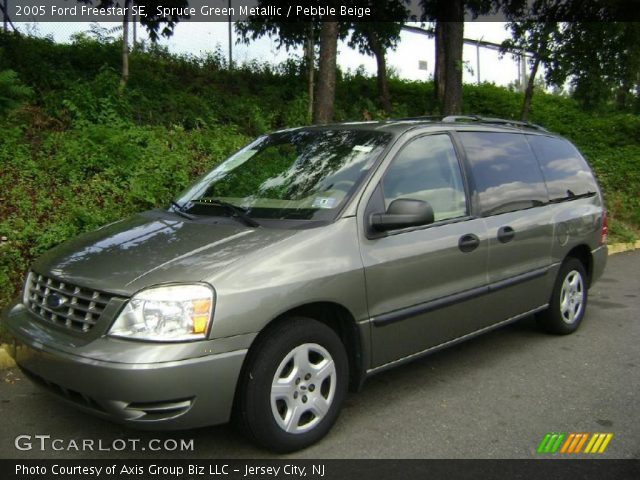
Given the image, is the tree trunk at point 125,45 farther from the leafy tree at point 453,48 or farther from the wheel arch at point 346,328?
the wheel arch at point 346,328

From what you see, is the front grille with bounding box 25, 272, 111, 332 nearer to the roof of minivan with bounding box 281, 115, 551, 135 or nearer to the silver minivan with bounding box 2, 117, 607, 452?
the silver minivan with bounding box 2, 117, 607, 452

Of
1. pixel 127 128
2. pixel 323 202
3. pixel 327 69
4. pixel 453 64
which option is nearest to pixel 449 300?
pixel 323 202

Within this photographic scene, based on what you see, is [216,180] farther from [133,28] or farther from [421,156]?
[133,28]

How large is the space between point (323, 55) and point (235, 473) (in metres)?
7.67

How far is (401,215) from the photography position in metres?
3.59

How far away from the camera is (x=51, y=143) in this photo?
305 inches

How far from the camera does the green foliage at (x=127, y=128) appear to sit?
20.6ft

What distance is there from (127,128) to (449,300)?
6.23 metres

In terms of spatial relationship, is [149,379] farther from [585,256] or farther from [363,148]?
[585,256]

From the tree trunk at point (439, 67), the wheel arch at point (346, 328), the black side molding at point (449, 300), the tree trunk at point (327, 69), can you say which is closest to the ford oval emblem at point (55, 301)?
the wheel arch at point (346, 328)

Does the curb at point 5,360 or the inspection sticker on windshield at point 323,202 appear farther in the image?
the curb at point 5,360

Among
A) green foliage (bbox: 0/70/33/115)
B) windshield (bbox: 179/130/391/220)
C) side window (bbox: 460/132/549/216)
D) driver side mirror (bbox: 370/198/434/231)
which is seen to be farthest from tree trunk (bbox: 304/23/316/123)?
driver side mirror (bbox: 370/198/434/231)

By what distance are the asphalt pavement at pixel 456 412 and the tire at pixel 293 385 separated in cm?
16

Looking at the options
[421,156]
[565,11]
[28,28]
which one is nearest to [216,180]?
[421,156]
